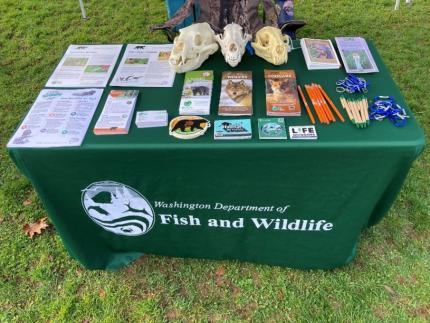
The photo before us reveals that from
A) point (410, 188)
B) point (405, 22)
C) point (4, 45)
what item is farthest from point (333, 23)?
point (4, 45)

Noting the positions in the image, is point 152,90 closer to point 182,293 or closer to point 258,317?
point 182,293

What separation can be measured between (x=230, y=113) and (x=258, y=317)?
104cm

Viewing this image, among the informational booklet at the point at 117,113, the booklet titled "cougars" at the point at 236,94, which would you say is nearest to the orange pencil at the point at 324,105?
the booklet titled "cougars" at the point at 236,94

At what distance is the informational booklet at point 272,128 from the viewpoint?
1454 millimetres

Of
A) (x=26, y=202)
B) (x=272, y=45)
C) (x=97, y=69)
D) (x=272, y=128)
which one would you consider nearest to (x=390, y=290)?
(x=272, y=128)

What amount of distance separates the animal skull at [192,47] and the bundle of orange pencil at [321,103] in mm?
513

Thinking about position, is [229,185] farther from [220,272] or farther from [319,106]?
[220,272]

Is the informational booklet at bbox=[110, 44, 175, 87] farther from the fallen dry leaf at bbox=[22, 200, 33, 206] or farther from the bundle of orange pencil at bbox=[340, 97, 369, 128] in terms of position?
the fallen dry leaf at bbox=[22, 200, 33, 206]

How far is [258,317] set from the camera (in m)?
1.90

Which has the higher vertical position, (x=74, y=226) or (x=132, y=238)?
(x=74, y=226)

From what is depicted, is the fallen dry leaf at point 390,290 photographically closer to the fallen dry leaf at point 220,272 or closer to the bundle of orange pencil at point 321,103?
the fallen dry leaf at point 220,272

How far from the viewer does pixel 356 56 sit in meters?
1.86

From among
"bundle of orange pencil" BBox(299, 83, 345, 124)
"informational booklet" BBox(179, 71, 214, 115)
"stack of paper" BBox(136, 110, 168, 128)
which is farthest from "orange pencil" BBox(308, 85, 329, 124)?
"stack of paper" BBox(136, 110, 168, 128)

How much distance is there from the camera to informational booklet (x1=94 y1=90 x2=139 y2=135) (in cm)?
151
